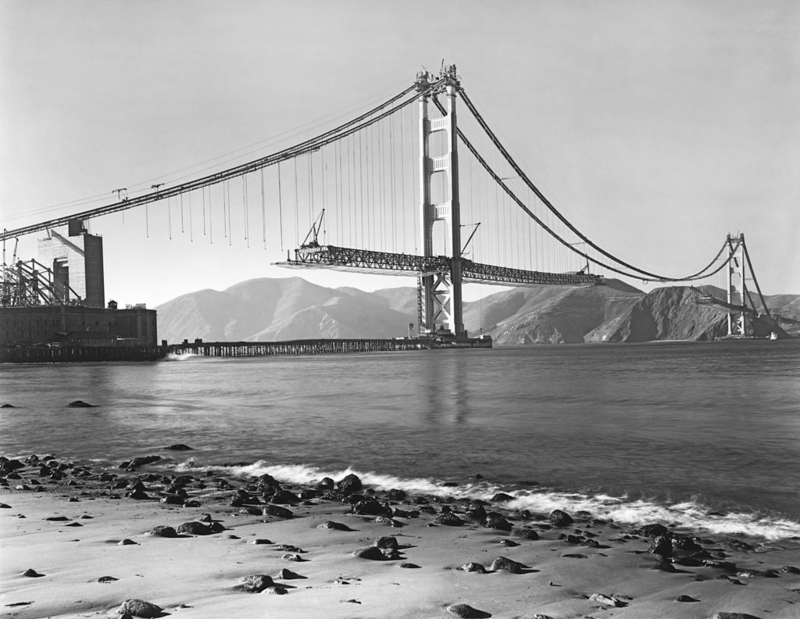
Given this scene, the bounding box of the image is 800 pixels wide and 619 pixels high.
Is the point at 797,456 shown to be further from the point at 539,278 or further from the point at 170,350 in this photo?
the point at 539,278

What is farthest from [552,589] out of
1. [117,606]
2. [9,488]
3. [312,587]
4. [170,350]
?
[170,350]

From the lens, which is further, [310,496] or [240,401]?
[240,401]

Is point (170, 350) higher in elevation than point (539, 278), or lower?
lower

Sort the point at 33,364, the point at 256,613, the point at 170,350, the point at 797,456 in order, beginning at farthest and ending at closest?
the point at 170,350, the point at 33,364, the point at 797,456, the point at 256,613

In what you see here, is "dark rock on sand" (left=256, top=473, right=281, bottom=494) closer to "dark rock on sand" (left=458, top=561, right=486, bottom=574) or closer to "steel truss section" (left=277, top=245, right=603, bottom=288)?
"dark rock on sand" (left=458, top=561, right=486, bottom=574)

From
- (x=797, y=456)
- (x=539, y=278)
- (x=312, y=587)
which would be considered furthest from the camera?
(x=539, y=278)

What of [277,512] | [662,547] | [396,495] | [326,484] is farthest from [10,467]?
[662,547]

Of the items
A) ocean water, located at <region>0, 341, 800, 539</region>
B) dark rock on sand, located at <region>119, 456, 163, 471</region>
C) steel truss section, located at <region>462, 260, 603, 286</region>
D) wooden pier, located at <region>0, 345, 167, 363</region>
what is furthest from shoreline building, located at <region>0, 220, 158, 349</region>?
dark rock on sand, located at <region>119, 456, 163, 471</region>
